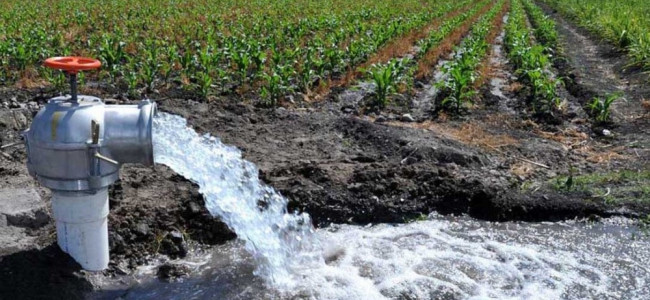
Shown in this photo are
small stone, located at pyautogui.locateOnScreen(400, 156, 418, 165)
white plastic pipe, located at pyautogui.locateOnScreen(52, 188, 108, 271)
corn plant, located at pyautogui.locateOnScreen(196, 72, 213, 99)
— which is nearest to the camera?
white plastic pipe, located at pyautogui.locateOnScreen(52, 188, 108, 271)

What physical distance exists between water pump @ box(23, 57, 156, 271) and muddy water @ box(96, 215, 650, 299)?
830 mm

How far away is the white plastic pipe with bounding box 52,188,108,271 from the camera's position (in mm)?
3461

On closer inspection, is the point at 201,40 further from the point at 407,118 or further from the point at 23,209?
the point at 23,209

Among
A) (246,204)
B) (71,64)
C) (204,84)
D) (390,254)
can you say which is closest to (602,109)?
(390,254)

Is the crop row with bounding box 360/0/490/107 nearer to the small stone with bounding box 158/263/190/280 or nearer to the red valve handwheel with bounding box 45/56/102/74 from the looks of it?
the small stone with bounding box 158/263/190/280

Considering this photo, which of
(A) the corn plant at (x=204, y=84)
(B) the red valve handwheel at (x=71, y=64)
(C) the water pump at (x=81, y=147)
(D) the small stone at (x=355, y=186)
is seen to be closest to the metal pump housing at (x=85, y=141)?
(C) the water pump at (x=81, y=147)

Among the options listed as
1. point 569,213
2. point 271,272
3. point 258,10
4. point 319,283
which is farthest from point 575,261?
point 258,10

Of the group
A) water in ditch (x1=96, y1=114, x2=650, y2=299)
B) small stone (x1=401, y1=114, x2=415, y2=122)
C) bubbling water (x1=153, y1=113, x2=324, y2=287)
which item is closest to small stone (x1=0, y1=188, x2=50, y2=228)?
water in ditch (x1=96, y1=114, x2=650, y2=299)

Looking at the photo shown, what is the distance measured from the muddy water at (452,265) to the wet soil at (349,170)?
0.20 meters

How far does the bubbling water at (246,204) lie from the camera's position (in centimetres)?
417

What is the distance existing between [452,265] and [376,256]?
561 mm

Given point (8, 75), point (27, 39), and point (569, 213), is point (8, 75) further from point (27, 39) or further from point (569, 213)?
point (569, 213)

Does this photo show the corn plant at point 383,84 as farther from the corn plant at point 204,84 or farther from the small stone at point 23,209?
the small stone at point 23,209

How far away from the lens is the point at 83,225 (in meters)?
3.54
